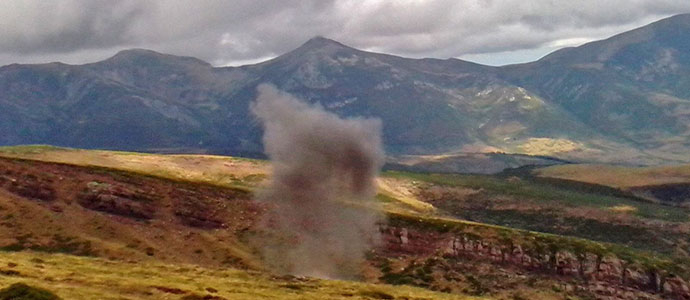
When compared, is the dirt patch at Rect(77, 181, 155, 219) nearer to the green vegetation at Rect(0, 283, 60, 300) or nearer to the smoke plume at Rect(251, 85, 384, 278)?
the smoke plume at Rect(251, 85, 384, 278)

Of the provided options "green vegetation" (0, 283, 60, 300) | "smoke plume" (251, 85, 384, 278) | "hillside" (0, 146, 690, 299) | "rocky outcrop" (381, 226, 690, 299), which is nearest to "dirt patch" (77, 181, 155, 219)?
"hillside" (0, 146, 690, 299)

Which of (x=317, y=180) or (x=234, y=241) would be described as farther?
(x=317, y=180)

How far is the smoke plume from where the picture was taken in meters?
125

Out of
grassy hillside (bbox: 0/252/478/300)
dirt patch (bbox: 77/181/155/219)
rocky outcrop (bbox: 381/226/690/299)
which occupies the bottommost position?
rocky outcrop (bbox: 381/226/690/299)

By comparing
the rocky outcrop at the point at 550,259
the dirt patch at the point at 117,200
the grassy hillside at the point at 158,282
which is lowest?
the rocky outcrop at the point at 550,259

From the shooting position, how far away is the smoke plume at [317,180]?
409 feet

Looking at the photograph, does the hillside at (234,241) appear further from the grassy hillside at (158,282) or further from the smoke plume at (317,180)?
the grassy hillside at (158,282)

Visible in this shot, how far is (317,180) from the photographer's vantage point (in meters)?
126

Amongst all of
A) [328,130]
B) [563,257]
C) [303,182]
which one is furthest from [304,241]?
[563,257]

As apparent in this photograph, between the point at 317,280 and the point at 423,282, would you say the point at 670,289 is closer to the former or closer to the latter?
the point at 423,282

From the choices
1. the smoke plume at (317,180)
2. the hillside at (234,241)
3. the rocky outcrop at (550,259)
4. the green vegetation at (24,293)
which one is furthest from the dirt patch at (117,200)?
the green vegetation at (24,293)

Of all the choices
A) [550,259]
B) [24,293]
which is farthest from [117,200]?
[550,259]

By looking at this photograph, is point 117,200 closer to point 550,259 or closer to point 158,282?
point 158,282

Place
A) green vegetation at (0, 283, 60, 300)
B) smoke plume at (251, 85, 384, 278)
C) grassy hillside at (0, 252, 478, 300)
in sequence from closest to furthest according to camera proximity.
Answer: green vegetation at (0, 283, 60, 300) < grassy hillside at (0, 252, 478, 300) < smoke plume at (251, 85, 384, 278)
